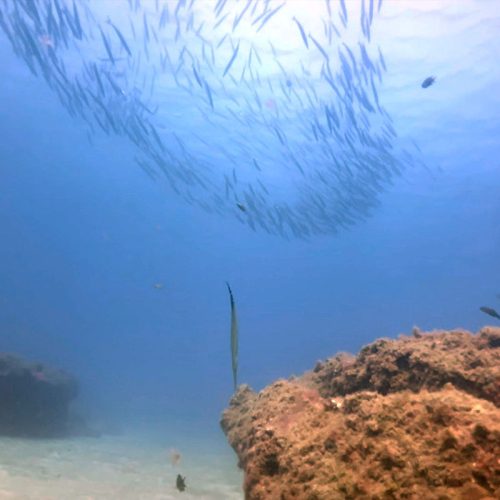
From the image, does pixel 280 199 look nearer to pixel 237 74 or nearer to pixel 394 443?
pixel 237 74

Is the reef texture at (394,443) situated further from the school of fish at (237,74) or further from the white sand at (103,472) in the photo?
the school of fish at (237,74)

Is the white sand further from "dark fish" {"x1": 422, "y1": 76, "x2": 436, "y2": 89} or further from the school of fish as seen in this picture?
the school of fish

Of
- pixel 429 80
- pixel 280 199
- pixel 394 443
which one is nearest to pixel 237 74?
pixel 429 80

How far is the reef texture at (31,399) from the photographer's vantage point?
1405 cm

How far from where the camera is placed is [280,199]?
49000 millimetres

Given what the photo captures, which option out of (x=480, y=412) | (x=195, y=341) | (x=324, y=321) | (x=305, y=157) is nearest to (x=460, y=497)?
(x=480, y=412)

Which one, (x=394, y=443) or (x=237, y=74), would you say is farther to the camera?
(x=237, y=74)

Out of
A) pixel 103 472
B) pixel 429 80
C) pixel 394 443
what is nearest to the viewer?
pixel 394 443

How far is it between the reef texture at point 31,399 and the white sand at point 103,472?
1.29 meters

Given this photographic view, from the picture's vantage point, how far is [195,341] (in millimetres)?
147500

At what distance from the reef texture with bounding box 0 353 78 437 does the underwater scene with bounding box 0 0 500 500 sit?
7 cm

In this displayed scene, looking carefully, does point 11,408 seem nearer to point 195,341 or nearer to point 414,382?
point 414,382

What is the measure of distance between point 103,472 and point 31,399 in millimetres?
6392

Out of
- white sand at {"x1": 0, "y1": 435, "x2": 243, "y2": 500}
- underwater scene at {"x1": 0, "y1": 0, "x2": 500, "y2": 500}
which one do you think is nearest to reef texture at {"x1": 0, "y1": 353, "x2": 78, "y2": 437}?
underwater scene at {"x1": 0, "y1": 0, "x2": 500, "y2": 500}
